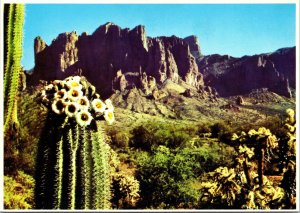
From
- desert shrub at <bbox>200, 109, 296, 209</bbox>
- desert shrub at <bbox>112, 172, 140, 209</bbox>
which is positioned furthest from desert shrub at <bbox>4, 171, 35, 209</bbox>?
desert shrub at <bbox>200, 109, 296, 209</bbox>

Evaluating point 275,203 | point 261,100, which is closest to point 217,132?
point 261,100

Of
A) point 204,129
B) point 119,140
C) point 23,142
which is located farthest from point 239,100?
A: point 23,142

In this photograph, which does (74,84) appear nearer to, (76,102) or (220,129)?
(76,102)

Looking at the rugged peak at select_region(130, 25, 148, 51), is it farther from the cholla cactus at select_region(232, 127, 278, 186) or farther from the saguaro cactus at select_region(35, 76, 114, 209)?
the saguaro cactus at select_region(35, 76, 114, 209)

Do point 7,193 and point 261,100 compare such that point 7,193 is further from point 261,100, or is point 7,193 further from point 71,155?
point 261,100

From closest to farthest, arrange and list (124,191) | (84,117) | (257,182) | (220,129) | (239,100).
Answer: (84,117)
(257,182)
(124,191)
(220,129)
(239,100)

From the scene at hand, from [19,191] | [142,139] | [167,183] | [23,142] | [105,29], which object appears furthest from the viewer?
A: [105,29]
